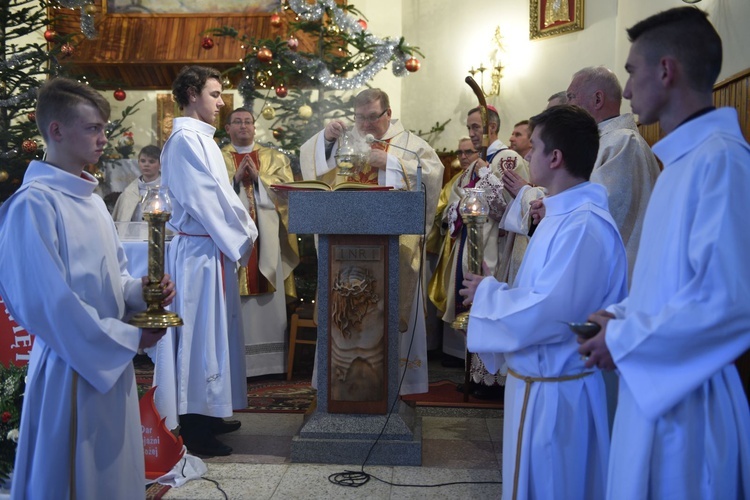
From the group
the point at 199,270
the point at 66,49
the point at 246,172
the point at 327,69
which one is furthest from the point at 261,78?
the point at 199,270

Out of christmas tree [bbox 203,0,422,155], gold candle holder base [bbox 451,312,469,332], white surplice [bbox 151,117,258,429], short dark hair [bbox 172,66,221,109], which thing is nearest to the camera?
gold candle holder base [bbox 451,312,469,332]

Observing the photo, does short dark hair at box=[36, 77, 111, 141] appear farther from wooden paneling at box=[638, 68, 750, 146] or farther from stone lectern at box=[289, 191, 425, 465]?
wooden paneling at box=[638, 68, 750, 146]

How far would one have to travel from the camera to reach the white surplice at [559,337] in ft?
7.81

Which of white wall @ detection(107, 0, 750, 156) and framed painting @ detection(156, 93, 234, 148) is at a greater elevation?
white wall @ detection(107, 0, 750, 156)

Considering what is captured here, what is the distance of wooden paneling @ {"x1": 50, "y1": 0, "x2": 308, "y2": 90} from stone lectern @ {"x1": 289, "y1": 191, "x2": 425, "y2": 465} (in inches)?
179

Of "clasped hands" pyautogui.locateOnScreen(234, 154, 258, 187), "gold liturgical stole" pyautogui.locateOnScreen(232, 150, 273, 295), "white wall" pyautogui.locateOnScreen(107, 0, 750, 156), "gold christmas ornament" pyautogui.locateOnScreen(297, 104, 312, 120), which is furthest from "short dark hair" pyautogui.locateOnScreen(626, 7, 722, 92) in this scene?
"gold christmas ornament" pyautogui.locateOnScreen(297, 104, 312, 120)

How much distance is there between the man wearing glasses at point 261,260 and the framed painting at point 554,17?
11.3ft

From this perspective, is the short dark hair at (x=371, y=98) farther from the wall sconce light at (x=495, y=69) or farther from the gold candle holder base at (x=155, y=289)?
the wall sconce light at (x=495, y=69)

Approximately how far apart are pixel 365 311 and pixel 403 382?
1053 millimetres

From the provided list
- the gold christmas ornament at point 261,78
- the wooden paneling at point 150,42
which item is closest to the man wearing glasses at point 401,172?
the gold christmas ornament at point 261,78

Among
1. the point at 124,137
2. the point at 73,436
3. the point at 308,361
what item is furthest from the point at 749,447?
the point at 124,137

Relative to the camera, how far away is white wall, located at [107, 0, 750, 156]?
7.61m

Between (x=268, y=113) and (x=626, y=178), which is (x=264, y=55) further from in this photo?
(x=626, y=178)

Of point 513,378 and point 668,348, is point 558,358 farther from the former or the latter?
point 668,348
